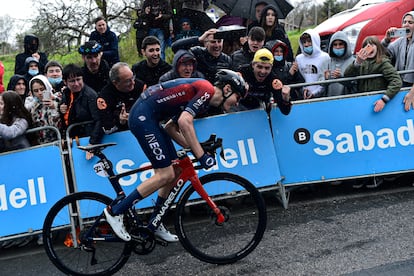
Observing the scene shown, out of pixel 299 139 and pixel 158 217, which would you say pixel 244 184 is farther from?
pixel 299 139

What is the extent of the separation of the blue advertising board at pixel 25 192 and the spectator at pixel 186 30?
339 centimetres

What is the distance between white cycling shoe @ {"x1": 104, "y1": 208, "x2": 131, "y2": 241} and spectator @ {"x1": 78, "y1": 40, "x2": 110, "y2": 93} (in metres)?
2.47

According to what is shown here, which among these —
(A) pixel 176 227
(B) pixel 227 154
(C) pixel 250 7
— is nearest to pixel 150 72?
(B) pixel 227 154

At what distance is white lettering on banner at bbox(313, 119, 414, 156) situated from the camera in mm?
5926

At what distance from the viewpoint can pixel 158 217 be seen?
4.47 m

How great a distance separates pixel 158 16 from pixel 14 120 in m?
3.52

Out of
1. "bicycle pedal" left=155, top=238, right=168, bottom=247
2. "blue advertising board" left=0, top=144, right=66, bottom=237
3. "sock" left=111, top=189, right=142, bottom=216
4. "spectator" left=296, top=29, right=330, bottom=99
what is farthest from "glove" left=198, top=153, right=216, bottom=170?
"spectator" left=296, top=29, right=330, bottom=99

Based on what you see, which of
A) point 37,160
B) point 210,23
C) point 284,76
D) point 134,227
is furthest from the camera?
point 210,23

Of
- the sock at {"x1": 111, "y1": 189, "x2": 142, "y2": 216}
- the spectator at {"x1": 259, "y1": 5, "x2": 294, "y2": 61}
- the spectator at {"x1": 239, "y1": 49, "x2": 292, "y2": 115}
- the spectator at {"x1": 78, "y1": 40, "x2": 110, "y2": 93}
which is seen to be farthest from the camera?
the spectator at {"x1": 259, "y1": 5, "x2": 294, "y2": 61}

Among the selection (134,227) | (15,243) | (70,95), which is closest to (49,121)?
(70,95)

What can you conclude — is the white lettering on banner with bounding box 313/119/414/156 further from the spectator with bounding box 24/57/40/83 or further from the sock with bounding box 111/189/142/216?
the spectator with bounding box 24/57/40/83

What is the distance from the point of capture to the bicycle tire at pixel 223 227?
4508 mm

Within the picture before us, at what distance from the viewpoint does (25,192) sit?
543 cm

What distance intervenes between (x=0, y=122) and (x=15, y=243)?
1.47 meters
